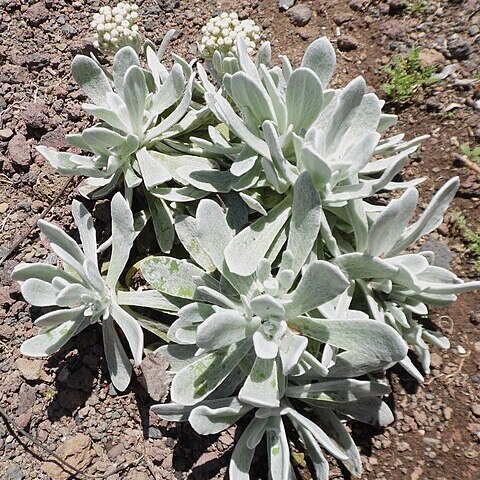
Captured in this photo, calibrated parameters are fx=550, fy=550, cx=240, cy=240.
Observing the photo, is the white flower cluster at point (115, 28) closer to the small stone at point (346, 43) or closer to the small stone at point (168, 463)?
the small stone at point (346, 43)

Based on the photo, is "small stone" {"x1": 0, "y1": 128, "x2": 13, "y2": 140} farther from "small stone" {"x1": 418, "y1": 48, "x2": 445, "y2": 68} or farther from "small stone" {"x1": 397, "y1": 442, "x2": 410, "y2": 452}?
"small stone" {"x1": 397, "y1": 442, "x2": 410, "y2": 452}

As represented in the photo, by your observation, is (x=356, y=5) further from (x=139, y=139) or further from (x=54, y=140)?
(x=54, y=140)

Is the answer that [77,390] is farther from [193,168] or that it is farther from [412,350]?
[412,350]

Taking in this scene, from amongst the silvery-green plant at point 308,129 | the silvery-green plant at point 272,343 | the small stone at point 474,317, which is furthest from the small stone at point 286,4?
the small stone at point 474,317

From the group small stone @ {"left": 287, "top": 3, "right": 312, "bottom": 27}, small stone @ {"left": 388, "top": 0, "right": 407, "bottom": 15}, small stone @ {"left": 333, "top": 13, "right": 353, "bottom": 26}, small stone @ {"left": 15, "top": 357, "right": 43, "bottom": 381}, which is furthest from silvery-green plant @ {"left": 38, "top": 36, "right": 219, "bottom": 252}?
small stone @ {"left": 388, "top": 0, "right": 407, "bottom": 15}

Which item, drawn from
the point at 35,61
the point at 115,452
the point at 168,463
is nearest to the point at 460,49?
the point at 35,61
